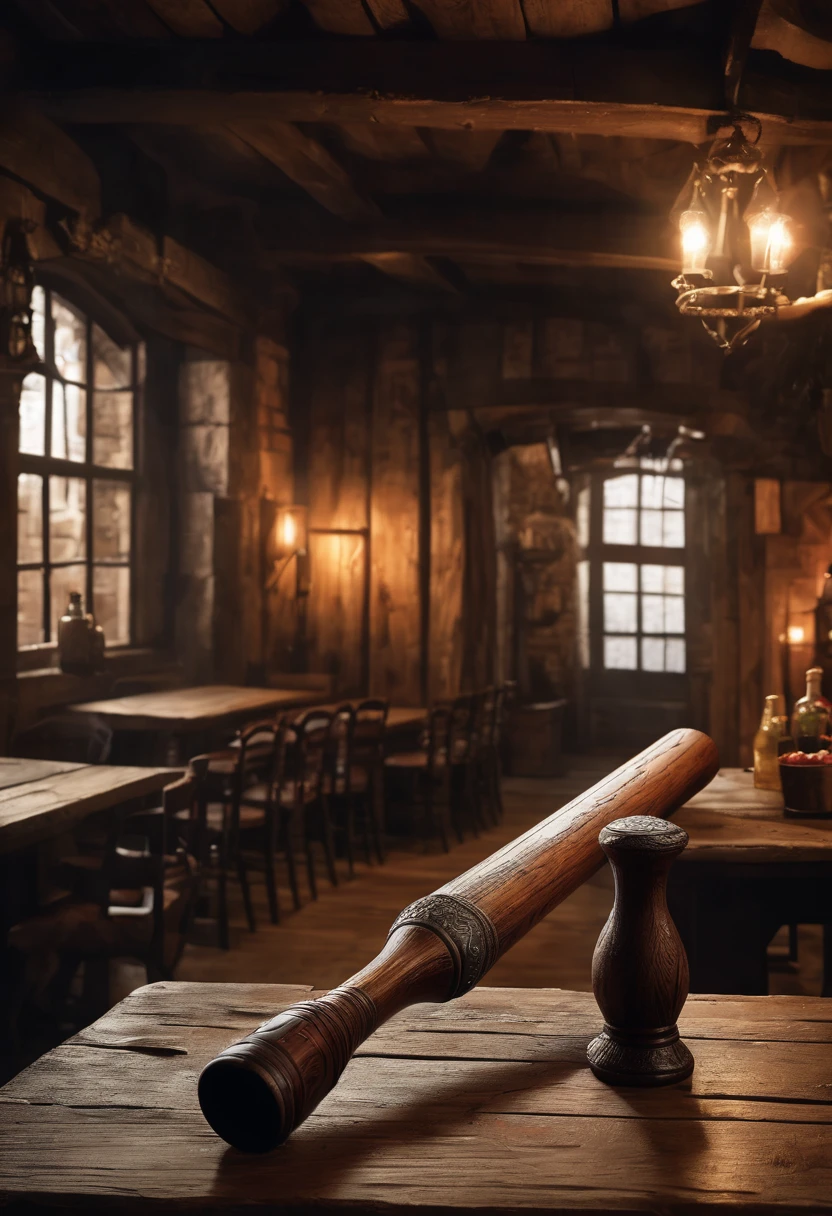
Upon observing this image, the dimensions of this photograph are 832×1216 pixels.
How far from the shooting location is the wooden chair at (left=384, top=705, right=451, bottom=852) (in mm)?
7383

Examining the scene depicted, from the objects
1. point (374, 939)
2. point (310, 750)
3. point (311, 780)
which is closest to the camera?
point (374, 939)

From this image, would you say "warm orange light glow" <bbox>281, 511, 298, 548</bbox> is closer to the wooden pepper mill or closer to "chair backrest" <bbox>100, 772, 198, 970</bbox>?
"chair backrest" <bbox>100, 772, 198, 970</bbox>

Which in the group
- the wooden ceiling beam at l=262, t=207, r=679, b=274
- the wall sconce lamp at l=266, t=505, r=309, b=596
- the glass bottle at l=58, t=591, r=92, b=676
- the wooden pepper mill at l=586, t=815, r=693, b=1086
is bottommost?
the wooden pepper mill at l=586, t=815, r=693, b=1086

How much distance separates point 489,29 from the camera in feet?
14.9

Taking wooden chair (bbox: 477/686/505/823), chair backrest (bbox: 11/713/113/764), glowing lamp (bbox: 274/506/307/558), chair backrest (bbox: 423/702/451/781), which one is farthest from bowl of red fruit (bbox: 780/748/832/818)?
glowing lamp (bbox: 274/506/307/558)

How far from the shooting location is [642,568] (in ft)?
46.0

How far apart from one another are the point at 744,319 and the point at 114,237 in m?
3.30

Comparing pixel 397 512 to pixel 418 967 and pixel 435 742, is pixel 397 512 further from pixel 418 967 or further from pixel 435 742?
pixel 418 967

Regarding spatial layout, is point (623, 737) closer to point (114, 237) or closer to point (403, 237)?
point (403, 237)

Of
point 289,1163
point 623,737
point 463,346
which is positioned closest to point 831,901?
point 289,1163

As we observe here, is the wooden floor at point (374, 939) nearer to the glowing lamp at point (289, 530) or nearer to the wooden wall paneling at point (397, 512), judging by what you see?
the wooden wall paneling at point (397, 512)

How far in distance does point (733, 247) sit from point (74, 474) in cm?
411

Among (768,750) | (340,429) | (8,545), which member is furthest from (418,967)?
(340,429)

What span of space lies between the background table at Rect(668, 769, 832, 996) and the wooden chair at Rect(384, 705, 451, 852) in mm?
4106
